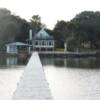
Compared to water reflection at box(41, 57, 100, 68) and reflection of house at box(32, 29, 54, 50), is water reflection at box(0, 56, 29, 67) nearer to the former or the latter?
water reflection at box(41, 57, 100, 68)

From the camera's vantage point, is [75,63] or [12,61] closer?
[75,63]

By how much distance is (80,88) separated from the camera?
19.7 m

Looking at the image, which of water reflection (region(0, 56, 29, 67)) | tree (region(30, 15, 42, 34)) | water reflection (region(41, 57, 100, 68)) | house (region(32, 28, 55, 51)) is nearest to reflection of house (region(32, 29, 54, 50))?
house (region(32, 28, 55, 51))

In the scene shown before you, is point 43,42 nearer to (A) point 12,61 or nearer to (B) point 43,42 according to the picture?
(B) point 43,42

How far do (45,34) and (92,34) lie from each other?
1095 cm

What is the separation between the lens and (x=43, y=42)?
7500cm

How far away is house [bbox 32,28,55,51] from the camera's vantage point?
74.3 metres

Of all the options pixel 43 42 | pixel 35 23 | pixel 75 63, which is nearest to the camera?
pixel 75 63

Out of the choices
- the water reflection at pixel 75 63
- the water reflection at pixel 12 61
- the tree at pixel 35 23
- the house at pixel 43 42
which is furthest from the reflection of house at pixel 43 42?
the water reflection at pixel 75 63

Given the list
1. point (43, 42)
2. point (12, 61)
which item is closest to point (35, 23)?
point (43, 42)

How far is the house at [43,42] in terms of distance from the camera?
7429 cm

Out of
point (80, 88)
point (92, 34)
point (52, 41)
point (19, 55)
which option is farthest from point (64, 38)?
point (80, 88)

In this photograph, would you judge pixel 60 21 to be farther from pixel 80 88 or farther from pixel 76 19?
pixel 80 88

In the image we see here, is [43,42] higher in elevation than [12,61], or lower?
higher
